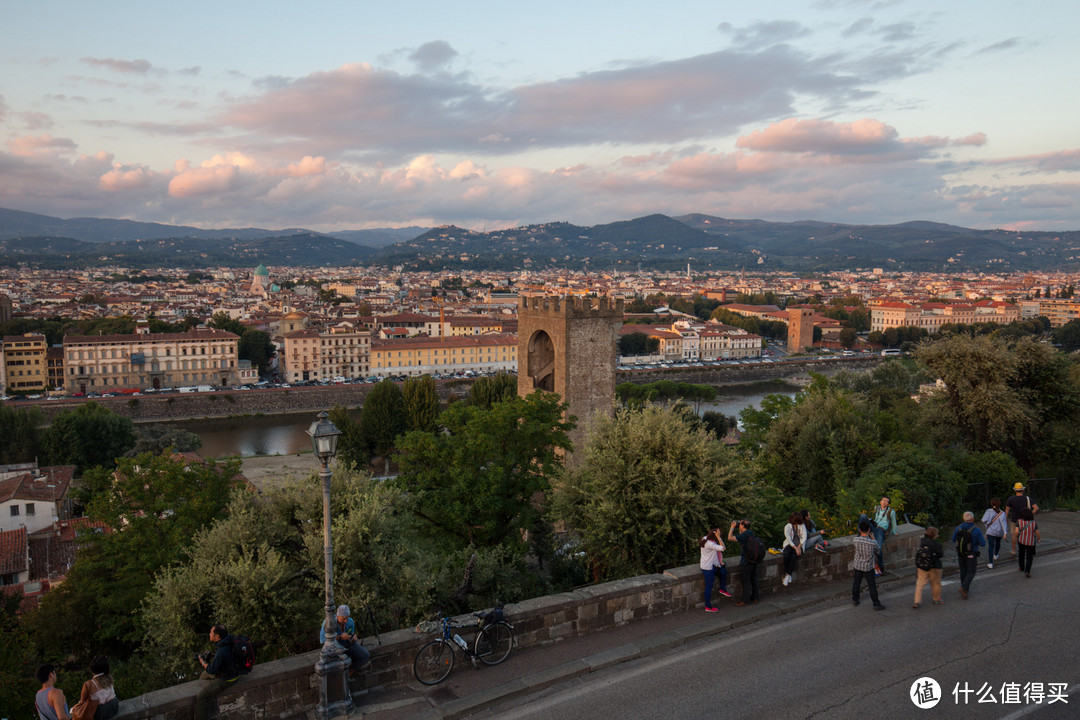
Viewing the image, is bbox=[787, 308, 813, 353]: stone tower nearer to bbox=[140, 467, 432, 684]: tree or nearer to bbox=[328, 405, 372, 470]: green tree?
bbox=[328, 405, 372, 470]: green tree

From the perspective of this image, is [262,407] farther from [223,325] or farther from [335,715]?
[335,715]

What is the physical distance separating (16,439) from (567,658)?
3449cm

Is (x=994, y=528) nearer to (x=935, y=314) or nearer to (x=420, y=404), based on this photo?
(x=420, y=404)

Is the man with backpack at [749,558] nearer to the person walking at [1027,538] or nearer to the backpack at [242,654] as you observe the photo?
the person walking at [1027,538]

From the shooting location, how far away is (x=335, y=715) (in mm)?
4070

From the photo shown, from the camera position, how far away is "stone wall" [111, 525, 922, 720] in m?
3.94

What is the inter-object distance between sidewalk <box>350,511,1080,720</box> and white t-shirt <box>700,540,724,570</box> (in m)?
0.37

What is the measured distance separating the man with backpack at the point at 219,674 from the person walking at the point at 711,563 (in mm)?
3231

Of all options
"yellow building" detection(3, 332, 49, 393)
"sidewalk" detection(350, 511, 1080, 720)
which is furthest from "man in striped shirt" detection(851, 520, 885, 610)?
"yellow building" detection(3, 332, 49, 393)

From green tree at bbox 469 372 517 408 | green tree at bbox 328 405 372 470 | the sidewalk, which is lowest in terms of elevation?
green tree at bbox 328 405 372 470

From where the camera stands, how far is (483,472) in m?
10.4

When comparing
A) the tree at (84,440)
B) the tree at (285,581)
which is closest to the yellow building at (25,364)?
the tree at (84,440)

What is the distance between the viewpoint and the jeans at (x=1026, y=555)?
6172 millimetres

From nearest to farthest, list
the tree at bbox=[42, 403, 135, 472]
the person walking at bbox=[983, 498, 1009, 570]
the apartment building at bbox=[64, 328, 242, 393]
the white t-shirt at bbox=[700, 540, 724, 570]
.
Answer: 1. the white t-shirt at bbox=[700, 540, 724, 570]
2. the person walking at bbox=[983, 498, 1009, 570]
3. the tree at bbox=[42, 403, 135, 472]
4. the apartment building at bbox=[64, 328, 242, 393]
